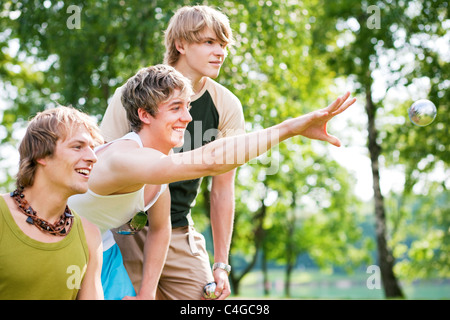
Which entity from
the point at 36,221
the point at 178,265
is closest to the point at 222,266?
the point at 178,265

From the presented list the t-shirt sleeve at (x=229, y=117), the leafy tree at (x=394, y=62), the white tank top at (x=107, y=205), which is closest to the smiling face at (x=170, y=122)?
the white tank top at (x=107, y=205)

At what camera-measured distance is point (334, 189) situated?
30.2 m

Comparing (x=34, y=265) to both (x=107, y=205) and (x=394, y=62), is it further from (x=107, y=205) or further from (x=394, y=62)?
(x=394, y=62)

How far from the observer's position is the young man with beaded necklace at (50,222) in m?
2.71

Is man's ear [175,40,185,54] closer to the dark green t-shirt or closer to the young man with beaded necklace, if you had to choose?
the dark green t-shirt

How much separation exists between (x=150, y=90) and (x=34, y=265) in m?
1.35

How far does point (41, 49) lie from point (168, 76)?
467 inches

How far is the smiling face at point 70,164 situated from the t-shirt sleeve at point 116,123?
109 cm

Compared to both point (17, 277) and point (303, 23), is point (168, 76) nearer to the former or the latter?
point (17, 277)

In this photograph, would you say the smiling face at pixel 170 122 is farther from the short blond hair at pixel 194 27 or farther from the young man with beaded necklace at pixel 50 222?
the short blond hair at pixel 194 27

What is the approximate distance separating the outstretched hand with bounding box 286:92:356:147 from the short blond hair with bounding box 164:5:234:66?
1.55 m

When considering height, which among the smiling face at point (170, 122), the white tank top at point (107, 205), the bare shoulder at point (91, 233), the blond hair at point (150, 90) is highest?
the blond hair at point (150, 90)

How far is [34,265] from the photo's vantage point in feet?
8.91
